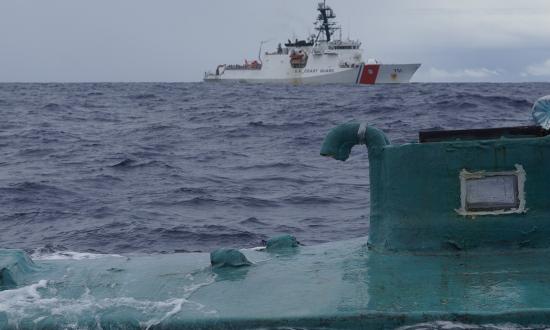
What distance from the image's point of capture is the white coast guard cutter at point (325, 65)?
61.7 meters

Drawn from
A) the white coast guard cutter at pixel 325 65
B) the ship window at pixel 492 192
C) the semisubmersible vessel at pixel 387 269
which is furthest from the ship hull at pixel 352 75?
the ship window at pixel 492 192

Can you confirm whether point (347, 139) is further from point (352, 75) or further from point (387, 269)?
point (352, 75)

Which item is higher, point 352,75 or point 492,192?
point 352,75

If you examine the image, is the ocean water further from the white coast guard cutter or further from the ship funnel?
the white coast guard cutter

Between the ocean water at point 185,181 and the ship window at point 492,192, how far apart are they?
3.16 m

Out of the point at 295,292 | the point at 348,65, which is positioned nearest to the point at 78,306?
the point at 295,292

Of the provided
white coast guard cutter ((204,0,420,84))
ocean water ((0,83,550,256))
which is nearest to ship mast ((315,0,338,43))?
white coast guard cutter ((204,0,420,84))

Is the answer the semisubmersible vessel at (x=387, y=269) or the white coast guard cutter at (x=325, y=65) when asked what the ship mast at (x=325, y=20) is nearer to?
the white coast guard cutter at (x=325, y=65)

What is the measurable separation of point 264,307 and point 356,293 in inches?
18.9

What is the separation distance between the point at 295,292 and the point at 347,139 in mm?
1096

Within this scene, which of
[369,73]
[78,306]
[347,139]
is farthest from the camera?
[369,73]

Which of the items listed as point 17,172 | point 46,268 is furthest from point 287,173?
point 46,268

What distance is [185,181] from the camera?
38.1ft

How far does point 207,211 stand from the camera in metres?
9.38
